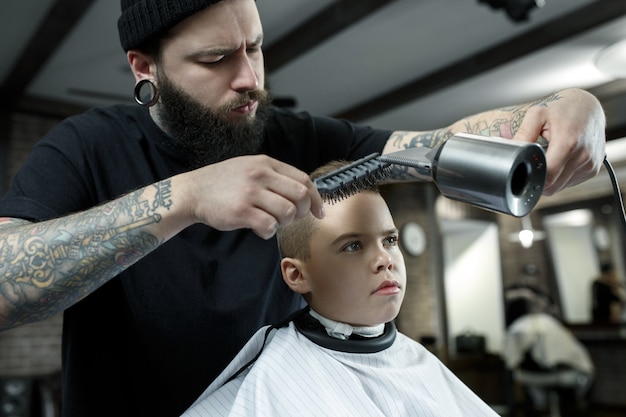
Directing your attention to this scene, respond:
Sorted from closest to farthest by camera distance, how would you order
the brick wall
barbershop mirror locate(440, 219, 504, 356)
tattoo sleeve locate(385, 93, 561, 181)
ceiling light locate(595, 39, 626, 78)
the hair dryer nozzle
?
1. the hair dryer nozzle
2. tattoo sleeve locate(385, 93, 561, 181)
3. ceiling light locate(595, 39, 626, 78)
4. the brick wall
5. barbershop mirror locate(440, 219, 504, 356)

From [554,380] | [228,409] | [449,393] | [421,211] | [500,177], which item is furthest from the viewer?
[421,211]

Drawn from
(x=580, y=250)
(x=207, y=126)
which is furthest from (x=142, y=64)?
(x=580, y=250)

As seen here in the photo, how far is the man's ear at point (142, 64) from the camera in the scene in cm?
141

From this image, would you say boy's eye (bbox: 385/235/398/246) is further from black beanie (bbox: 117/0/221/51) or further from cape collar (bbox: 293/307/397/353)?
black beanie (bbox: 117/0/221/51)

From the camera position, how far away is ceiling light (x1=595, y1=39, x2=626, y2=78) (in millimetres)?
4355

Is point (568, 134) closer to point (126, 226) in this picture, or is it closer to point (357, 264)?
point (357, 264)

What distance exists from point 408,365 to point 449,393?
0.38ft

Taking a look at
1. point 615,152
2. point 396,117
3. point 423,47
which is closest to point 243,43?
point 423,47

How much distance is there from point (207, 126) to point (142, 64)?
0.88ft

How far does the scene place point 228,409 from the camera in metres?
1.23

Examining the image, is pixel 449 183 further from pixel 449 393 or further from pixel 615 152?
pixel 615 152

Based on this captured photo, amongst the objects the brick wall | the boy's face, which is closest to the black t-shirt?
the boy's face

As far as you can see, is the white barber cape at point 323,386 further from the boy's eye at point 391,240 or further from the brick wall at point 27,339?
the brick wall at point 27,339

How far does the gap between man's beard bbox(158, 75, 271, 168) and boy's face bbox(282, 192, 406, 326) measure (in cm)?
25
